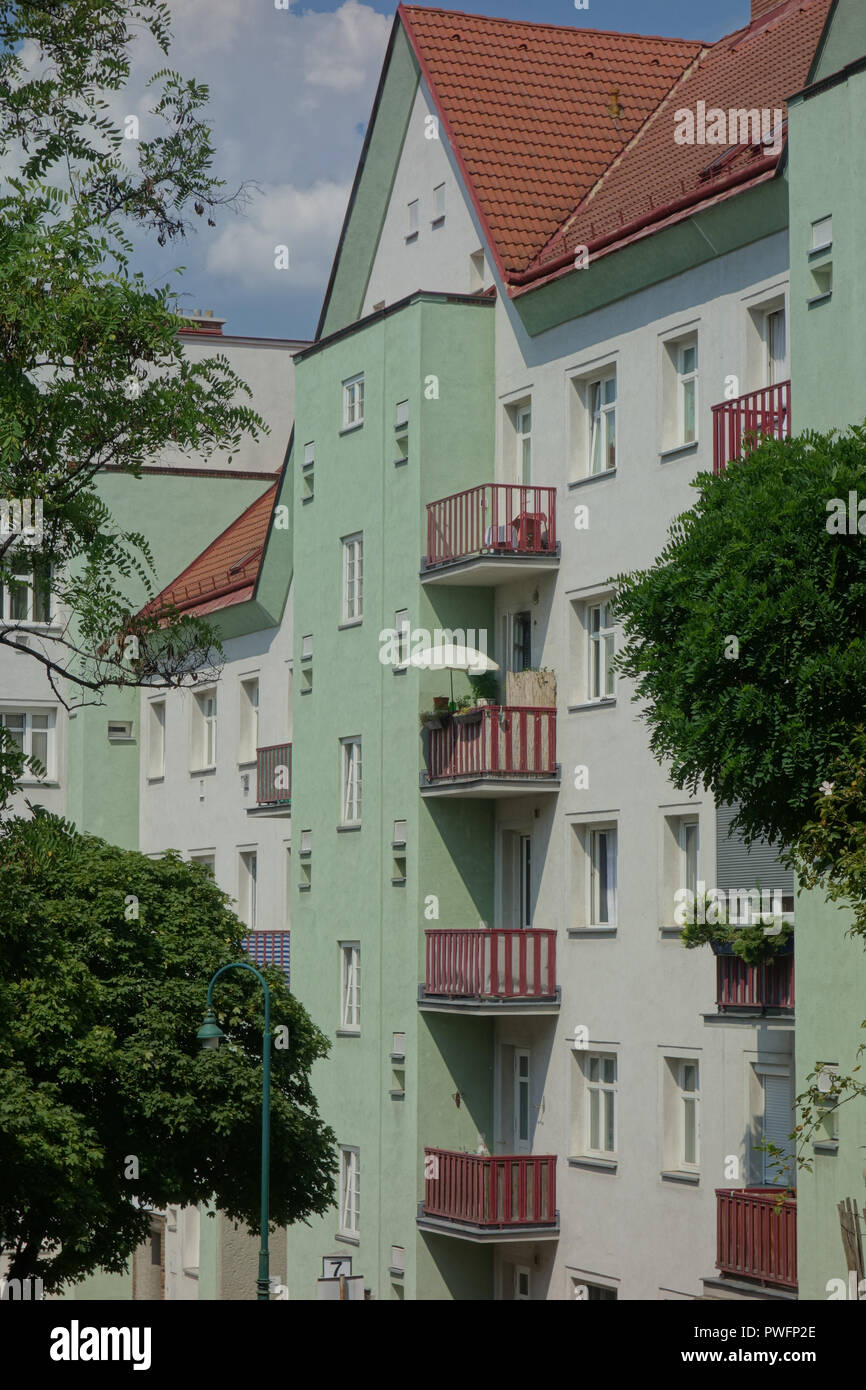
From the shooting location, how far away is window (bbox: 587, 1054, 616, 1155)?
98.1ft

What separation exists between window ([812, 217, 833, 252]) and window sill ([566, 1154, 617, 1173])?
1397cm

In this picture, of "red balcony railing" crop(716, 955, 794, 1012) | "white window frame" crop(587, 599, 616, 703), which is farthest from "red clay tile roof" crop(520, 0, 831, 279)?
"red balcony railing" crop(716, 955, 794, 1012)

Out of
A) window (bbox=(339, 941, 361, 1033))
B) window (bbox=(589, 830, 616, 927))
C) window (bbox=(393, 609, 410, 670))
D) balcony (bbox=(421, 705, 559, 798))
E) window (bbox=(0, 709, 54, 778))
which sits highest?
window (bbox=(0, 709, 54, 778))

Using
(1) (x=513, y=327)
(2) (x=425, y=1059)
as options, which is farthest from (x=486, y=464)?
(2) (x=425, y=1059)

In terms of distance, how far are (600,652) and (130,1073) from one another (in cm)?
921

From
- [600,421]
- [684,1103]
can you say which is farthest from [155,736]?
[684,1103]

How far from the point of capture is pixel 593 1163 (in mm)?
29750

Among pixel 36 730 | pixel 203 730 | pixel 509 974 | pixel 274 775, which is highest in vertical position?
pixel 36 730

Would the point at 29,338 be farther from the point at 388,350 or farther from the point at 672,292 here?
the point at 388,350

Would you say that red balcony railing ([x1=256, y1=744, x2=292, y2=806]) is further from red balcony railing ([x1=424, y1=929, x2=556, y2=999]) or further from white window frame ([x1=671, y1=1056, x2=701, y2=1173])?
white window frame ([x1=671, y1=1056, x2=701, y2=1173])

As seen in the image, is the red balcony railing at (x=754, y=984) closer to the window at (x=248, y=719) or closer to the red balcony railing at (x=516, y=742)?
the red balcony railing at (x=516, y=742)

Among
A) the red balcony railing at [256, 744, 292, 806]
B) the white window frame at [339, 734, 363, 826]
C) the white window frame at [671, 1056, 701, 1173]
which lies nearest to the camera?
the white window frame at [671, 1056, 701, 1173]

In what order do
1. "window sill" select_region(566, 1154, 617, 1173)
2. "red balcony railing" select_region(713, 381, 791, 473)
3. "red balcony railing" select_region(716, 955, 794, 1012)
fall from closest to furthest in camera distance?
"red balcony railing" select_region(713, 381, 791, 473), "red balcony railing" select_region(716, 955, 794, 1012), "window sill" select_region(566, 1154, 617, 1173)

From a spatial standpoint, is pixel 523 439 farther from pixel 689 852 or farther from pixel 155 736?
pixel 155 736
